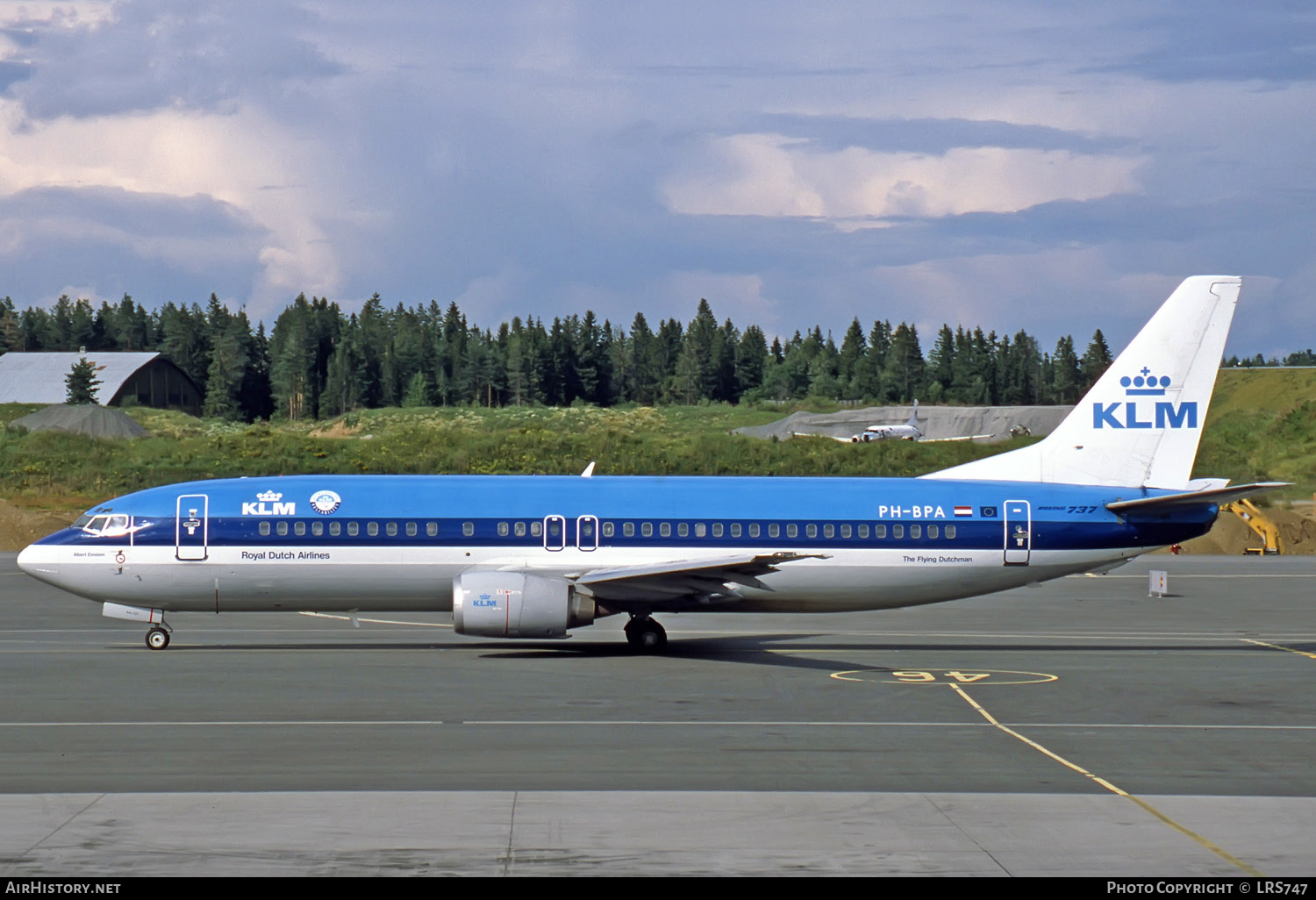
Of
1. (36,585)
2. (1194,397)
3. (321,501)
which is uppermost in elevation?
(1194,397)

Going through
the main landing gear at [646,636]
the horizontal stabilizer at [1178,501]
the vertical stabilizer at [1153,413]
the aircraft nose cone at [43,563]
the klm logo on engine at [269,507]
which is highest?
the vertical stabilizer at [1153,413]

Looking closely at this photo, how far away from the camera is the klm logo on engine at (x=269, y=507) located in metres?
29.7

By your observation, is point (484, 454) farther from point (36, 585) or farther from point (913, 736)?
point (913, 736)

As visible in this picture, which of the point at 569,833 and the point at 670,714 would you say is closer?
the point at 569,833

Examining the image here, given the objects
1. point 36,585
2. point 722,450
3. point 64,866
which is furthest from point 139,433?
point 64,866

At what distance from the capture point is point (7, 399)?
14688 centimetres

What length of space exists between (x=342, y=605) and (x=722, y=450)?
247 feet

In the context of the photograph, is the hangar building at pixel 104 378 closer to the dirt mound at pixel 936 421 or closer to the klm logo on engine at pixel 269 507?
the dirt mound at pixel 936 421

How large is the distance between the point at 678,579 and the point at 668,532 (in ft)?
5.29

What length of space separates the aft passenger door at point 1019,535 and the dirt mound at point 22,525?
53.5 m

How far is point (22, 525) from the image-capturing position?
232ft

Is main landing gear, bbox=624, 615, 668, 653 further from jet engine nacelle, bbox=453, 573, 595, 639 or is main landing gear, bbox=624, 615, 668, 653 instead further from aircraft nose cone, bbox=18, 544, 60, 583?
aircraft nose cone, bbox=18, 544, 60, 583

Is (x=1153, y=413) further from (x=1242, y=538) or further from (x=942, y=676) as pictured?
(x=1242, y=538)

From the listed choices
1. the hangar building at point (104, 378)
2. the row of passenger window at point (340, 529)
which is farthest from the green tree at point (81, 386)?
the row of passenger window at point (340, 529)
